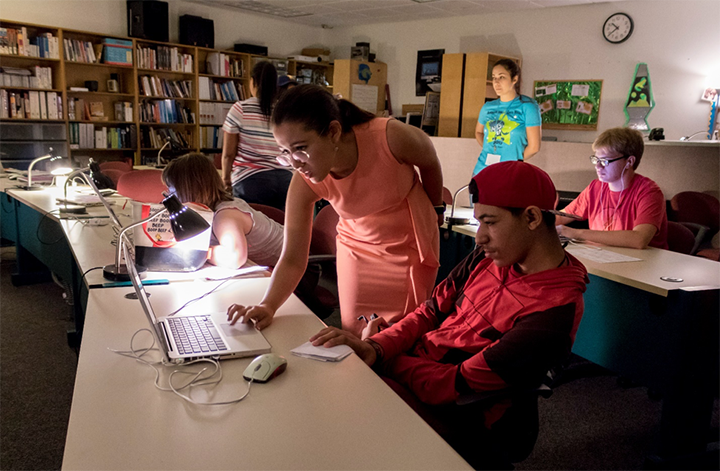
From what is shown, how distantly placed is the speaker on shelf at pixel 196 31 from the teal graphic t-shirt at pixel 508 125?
14.9ft

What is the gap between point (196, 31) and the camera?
741cm

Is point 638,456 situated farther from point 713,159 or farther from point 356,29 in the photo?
point 356,29

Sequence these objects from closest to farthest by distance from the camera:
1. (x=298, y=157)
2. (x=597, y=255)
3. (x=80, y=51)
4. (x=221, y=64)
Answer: (x=298, y=157) < (x=597, y=255) < (x=80, y=51) < (x=221, y=64)

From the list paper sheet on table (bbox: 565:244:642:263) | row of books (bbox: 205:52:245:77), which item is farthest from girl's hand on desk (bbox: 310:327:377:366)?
row of books (bbox: 205:52:245:77)

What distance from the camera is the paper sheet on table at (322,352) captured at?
128 cm

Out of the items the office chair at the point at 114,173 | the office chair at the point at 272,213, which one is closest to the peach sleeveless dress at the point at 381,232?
the office chair at the point at 272,213

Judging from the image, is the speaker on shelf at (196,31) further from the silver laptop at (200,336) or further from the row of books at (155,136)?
the silver laptop at (200,336)

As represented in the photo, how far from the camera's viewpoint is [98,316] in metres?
1.52

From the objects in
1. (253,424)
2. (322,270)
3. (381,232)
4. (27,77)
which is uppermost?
(27,77)

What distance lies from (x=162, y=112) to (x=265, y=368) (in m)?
6.95

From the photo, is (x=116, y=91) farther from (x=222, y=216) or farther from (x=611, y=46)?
(x=611, y=46)

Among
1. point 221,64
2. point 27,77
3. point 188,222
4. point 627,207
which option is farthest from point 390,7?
point 188,222

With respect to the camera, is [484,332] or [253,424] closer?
[253,424]

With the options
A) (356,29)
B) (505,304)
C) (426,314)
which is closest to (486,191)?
(505,304)
